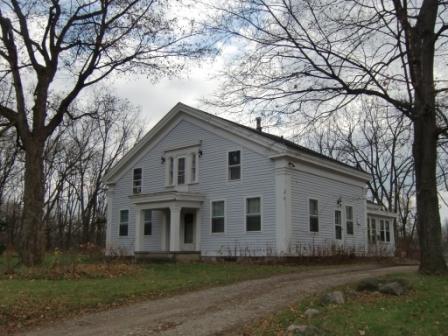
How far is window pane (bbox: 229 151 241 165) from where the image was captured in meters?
23.8

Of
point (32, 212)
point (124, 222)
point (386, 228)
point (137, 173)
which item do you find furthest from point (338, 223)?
point (32, 212)

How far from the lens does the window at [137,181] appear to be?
28625 millimetres

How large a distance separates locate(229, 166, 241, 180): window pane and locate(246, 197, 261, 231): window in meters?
1.27

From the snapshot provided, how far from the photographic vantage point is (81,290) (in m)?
12.3

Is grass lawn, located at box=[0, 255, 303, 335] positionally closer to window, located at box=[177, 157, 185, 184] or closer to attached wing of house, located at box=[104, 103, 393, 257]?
attached wing of house, located at box=[104, 103, 393, 257]

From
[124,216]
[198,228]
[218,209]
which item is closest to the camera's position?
[218,209]

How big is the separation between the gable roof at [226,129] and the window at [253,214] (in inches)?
102

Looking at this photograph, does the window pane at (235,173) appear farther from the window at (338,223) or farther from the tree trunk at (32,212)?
the tree trunk at (32,212)

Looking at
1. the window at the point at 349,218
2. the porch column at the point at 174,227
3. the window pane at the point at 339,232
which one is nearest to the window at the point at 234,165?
the porch column at the point at 174,227

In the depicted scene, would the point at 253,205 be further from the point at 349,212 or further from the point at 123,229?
the point at 123,229

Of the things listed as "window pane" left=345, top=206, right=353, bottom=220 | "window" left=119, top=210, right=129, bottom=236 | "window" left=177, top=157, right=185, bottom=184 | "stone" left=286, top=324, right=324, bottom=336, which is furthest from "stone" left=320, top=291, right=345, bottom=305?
"window" left=119, top=210, right=129, bottom=236

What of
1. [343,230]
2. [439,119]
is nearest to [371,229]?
[343,230]

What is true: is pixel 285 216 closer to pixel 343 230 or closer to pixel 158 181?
pixel 343 230

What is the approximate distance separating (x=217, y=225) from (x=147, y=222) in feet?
16.1
